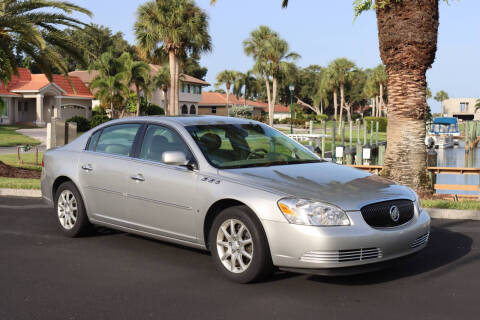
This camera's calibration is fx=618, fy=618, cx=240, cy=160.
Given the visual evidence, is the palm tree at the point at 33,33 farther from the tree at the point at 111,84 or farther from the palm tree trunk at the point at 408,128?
the tree at the point at 111,84

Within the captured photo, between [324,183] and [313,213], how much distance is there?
21.8 inches

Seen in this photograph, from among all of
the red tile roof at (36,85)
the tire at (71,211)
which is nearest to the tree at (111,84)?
the red tile roof at (36,85)

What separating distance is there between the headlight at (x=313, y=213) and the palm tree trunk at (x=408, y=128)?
25.6 ft

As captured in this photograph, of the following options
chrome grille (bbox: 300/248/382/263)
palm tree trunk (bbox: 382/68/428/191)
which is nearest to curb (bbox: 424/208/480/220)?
palm tree trunk (bbox: 382/68/428/191)

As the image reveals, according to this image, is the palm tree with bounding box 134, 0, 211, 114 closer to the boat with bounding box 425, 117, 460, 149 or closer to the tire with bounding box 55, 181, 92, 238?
the boat with bounding box 425, 117, 460, 149

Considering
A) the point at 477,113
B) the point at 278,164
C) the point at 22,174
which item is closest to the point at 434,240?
the point at 278,164

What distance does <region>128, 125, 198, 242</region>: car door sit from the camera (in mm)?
6066

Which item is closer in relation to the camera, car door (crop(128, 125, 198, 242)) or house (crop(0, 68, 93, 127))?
car door (crop(128, 125, 198, 242))

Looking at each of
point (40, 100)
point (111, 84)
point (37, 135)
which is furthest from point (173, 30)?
point (40, 100)

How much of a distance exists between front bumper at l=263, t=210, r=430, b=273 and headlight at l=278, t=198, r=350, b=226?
49 millimetres

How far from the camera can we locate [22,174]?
16.8m

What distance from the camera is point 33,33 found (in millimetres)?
15867

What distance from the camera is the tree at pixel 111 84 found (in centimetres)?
5450

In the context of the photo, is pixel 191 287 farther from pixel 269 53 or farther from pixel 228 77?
pixel 228 77
